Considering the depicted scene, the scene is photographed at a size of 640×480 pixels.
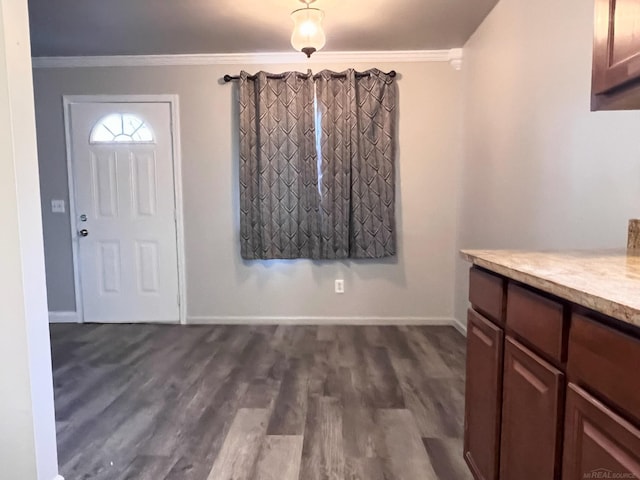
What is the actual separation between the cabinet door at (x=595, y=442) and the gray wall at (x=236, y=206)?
3.00 m

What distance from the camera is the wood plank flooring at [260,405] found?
6.02ft

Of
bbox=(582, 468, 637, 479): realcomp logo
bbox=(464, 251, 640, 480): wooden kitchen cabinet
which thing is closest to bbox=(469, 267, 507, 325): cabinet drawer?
bbox=(464, 251, 640, 480): wooden kitchen cabinet

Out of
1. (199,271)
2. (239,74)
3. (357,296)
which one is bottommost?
(357,296)

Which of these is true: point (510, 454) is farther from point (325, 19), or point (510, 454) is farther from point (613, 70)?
point (325, 19)

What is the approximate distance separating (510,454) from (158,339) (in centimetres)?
306

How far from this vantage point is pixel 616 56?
1251mm

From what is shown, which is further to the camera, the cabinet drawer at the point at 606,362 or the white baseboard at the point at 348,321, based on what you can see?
the white baseboard at the point at 348,321

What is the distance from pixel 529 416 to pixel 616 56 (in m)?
1.09

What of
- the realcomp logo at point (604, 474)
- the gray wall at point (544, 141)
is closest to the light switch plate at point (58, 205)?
the gray wall at point (544, 141)

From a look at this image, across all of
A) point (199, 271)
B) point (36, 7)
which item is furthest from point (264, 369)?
point (36, 7)

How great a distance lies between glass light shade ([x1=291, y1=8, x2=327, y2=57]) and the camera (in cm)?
259

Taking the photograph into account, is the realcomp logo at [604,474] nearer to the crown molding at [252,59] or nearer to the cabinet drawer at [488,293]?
the cabinet drawer at [488,293]

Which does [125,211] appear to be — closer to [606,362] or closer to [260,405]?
[260,405]

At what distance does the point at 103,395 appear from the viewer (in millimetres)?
2531
